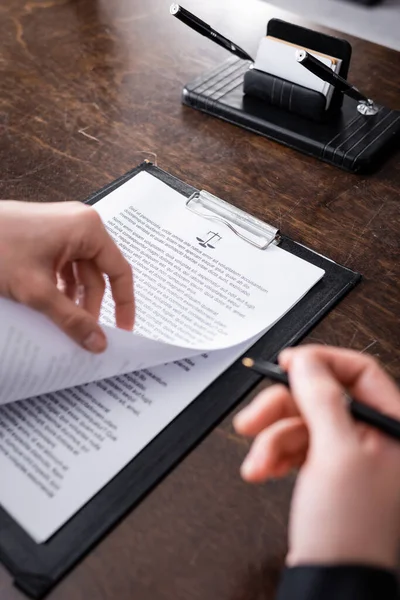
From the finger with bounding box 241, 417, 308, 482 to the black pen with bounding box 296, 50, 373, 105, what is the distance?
0.52 metres

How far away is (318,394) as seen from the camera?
0.45 meters

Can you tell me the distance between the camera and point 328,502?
41 centimetres

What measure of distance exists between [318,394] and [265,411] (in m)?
0.07

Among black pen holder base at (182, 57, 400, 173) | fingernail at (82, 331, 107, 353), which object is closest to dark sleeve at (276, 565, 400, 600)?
fingernail at (82, 331, 107, 353)

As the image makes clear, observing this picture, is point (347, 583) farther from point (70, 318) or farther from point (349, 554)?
point (70, 318)

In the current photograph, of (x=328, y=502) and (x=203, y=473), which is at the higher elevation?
(x=328, y=502)

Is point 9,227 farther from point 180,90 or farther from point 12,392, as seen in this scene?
point 180,90

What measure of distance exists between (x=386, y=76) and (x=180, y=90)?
352mm

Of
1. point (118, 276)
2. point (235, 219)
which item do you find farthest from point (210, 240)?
point (118, 276)

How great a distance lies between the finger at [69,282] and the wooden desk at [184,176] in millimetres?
201

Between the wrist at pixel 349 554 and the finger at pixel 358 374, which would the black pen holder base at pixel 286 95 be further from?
the wrist at pixel 349 554

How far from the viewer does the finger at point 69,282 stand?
2.16 ft

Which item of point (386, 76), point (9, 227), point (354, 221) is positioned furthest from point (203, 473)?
point (386, 76)

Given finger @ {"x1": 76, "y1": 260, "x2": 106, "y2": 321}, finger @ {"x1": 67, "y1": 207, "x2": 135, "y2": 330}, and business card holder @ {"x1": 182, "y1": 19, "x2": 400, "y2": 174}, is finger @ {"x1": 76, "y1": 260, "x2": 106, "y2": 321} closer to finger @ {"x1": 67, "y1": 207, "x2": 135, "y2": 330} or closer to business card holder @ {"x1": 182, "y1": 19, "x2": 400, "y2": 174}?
finger @ {"x1": 67, "y1": 207, "x2": 135, "y2": 330}
